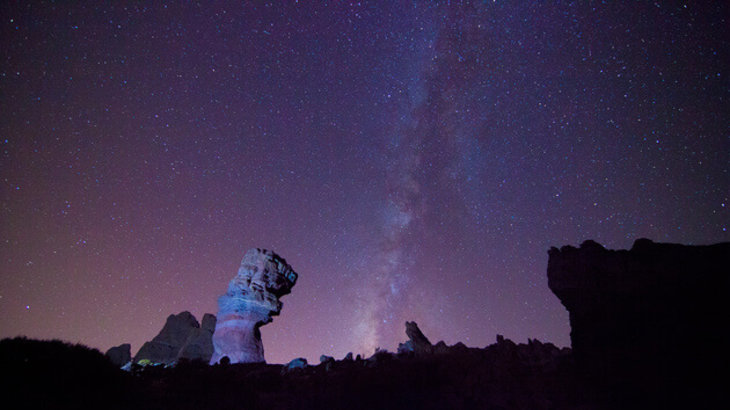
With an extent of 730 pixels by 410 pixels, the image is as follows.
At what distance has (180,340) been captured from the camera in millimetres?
34688

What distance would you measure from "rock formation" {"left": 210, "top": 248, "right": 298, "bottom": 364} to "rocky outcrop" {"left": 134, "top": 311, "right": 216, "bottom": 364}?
12326mm

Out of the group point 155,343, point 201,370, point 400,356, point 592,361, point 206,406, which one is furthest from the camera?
point 155,343

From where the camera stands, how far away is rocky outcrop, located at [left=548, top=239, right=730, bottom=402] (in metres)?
10.2

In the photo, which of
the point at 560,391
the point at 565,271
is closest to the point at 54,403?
the point at 560,391

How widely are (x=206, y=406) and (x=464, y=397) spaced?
8075 millimetres

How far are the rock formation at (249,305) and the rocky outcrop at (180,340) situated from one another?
40.4 ft

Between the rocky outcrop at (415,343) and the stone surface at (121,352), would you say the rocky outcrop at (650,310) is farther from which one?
the stone surface at (121,352)

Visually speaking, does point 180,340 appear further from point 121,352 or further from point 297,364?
point 297,364

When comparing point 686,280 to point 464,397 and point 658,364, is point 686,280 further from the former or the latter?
point 464,397

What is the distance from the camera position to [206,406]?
927 centimetres

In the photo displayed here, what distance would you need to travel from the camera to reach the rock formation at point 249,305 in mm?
21406

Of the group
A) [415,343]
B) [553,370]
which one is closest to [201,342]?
[415,343]

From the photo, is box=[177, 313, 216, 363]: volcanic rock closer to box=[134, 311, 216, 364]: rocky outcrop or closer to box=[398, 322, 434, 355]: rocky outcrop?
box=[134, 311, 216, 364]: rocky outcrop

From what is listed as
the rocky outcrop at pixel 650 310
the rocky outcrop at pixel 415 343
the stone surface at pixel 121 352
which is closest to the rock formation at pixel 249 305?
the rocky outcrop at pixel 415 343
